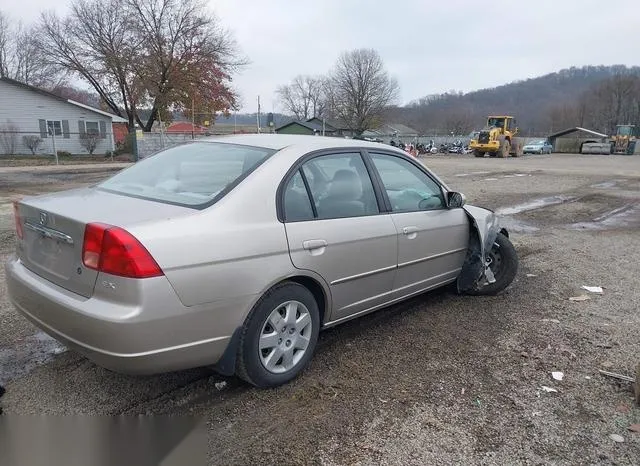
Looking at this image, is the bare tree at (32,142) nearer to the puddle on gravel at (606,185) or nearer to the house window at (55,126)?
the house window at (55,126)

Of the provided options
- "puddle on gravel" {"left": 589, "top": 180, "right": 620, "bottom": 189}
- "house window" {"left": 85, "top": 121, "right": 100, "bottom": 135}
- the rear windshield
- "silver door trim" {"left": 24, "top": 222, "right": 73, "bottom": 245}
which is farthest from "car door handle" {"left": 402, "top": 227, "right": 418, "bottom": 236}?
"house window" {"left": 85, "top": 121, "right": 100, "bottom": 135}

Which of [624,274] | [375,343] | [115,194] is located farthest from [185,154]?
[624,274]

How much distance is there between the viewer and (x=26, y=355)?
3596 mm

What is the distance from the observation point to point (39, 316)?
2912 millimetres

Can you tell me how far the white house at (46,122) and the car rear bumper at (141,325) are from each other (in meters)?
32.1

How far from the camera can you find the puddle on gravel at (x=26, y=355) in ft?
11.0

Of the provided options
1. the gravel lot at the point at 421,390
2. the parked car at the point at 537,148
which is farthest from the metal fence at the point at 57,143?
the parked car at the point at 537,148

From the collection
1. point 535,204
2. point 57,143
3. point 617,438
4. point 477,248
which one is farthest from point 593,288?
point 57,143

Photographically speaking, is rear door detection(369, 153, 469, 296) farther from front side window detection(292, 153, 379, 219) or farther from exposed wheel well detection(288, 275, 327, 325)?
exposed wheel well detection(288, 275, 327, 325)

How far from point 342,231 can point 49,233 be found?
1.76 m

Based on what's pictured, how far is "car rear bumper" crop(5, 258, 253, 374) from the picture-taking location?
2.49 meters

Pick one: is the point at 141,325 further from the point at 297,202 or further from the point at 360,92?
the point at 360,92

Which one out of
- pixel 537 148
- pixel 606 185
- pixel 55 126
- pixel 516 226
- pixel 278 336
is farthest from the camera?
pixel 537 148

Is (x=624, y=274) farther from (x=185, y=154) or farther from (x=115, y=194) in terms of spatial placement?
(x=115, y=194)
